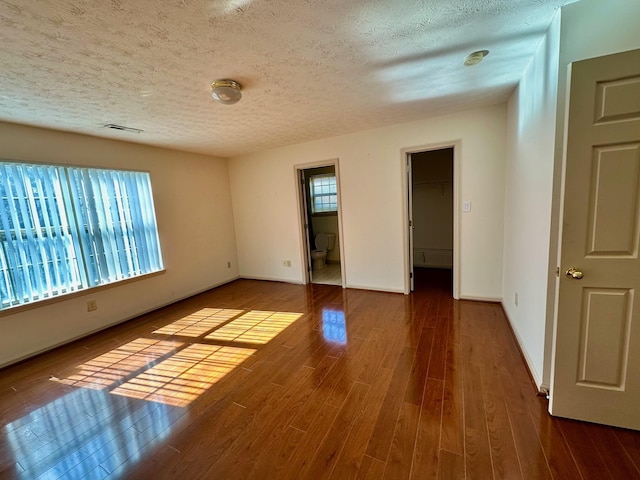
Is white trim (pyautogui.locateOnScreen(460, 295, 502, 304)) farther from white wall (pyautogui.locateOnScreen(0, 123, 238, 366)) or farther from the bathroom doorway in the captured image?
white wall (pyautogui.locateOnScreen(0, 123, 238, 366))

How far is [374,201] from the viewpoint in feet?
12.5

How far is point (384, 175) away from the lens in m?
3.70

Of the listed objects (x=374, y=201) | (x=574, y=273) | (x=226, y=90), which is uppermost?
(x=226, y=90)

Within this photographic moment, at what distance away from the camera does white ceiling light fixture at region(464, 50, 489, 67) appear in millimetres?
1860

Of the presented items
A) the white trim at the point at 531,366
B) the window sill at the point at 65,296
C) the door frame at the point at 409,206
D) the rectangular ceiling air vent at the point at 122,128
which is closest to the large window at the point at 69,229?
the window sill at the point at 65,296

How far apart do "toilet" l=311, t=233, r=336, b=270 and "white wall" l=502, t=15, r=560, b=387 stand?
11.4ft

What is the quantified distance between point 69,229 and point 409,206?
13.5 feet

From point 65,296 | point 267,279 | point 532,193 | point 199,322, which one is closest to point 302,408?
A: point 199,322

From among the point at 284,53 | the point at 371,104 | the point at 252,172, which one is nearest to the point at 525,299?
the point at 371,104

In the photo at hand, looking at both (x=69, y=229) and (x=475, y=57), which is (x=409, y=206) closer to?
(x=475, y=57)

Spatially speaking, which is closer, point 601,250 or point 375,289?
point 601,250

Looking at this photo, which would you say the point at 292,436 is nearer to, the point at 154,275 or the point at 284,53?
the point at 284,53

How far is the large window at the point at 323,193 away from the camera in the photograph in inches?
229

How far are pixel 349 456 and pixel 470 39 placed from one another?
2587mm
